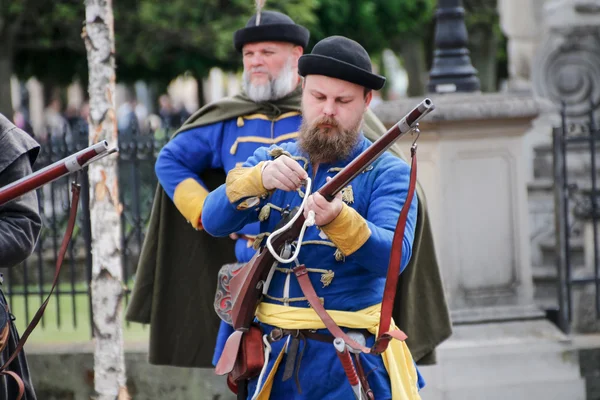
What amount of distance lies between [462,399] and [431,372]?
0.23 meters

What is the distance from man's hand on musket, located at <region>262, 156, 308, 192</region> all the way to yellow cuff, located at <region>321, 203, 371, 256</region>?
0.17 meters

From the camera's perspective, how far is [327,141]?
391 cm

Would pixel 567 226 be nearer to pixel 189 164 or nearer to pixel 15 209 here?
pixel 189 164

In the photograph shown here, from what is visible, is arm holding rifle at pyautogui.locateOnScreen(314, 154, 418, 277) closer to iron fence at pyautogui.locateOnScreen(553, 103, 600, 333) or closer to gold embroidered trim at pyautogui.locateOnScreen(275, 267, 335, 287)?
gold embroidered trim at pyautogui.locateOnScreen(275, 267, 335, 287)

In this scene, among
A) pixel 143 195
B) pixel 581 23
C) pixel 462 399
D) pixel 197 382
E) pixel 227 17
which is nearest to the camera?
pixel 462 399

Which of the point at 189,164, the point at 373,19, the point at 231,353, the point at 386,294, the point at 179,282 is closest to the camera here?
the point at 386,294

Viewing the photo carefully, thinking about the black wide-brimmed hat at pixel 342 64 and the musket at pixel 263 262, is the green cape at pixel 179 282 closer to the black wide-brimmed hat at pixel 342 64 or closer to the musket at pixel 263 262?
the musket at pixel 263 262

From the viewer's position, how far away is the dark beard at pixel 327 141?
390 cm

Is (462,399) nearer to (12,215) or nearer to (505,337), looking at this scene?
(505,337)

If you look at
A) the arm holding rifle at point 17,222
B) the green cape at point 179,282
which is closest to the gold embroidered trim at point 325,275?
the arm holding rifle at point 17,222

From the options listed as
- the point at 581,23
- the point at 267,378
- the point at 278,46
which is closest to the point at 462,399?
the point at 278,46

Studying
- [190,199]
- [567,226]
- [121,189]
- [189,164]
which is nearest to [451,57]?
[567,226]

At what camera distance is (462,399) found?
6727mm

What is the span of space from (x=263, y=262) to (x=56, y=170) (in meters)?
0.82
